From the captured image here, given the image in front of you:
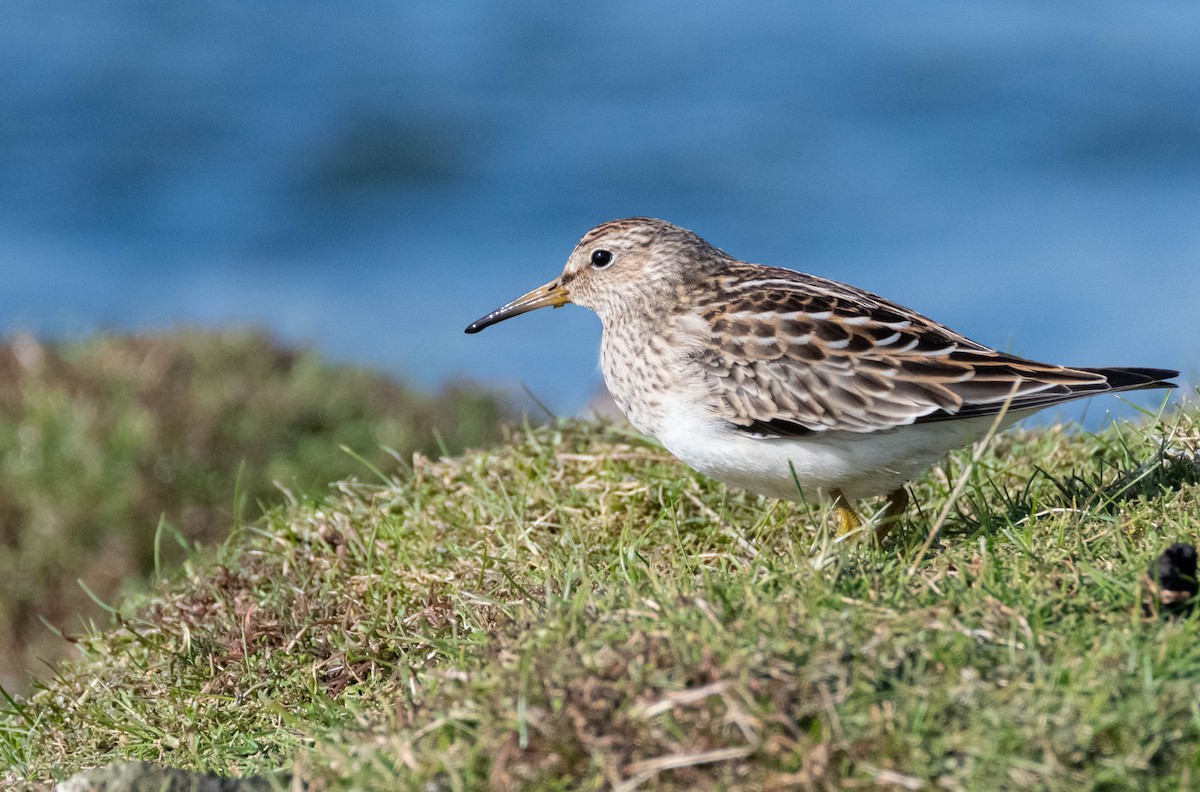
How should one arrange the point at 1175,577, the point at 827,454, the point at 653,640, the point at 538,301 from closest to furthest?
the point at 653,640
the point at 1175,577
the point at 827,454
the point at 538,301

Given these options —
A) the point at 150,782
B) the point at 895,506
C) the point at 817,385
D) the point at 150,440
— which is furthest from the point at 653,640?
the point at 150,440

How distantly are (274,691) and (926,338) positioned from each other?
10.2 ft

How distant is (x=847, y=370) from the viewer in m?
5.55

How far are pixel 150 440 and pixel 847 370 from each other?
6028 mm

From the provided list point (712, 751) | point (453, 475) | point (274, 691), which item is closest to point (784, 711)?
point (712, 751)

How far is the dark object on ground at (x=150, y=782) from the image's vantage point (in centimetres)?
391

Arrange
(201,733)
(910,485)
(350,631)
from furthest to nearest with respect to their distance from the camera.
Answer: (910,485)
(350,631)
(201,733)

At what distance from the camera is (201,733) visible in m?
5.05

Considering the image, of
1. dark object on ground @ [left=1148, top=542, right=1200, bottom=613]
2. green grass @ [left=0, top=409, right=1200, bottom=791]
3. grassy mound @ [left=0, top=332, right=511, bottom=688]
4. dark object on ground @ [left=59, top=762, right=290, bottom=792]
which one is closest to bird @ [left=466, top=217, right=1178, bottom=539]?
green grass @ [left=0, top=409, right=1200, bottom=791]

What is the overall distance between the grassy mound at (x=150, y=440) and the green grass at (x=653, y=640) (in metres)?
2.30

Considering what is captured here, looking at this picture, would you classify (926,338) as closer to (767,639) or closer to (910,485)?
(910,485)

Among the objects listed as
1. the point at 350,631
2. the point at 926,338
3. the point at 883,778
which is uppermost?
the point at 926,338

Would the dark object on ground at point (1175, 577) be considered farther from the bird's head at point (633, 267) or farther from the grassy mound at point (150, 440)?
the grassy mound at point (150, 440)

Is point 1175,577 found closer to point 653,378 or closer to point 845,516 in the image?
point 845,516
